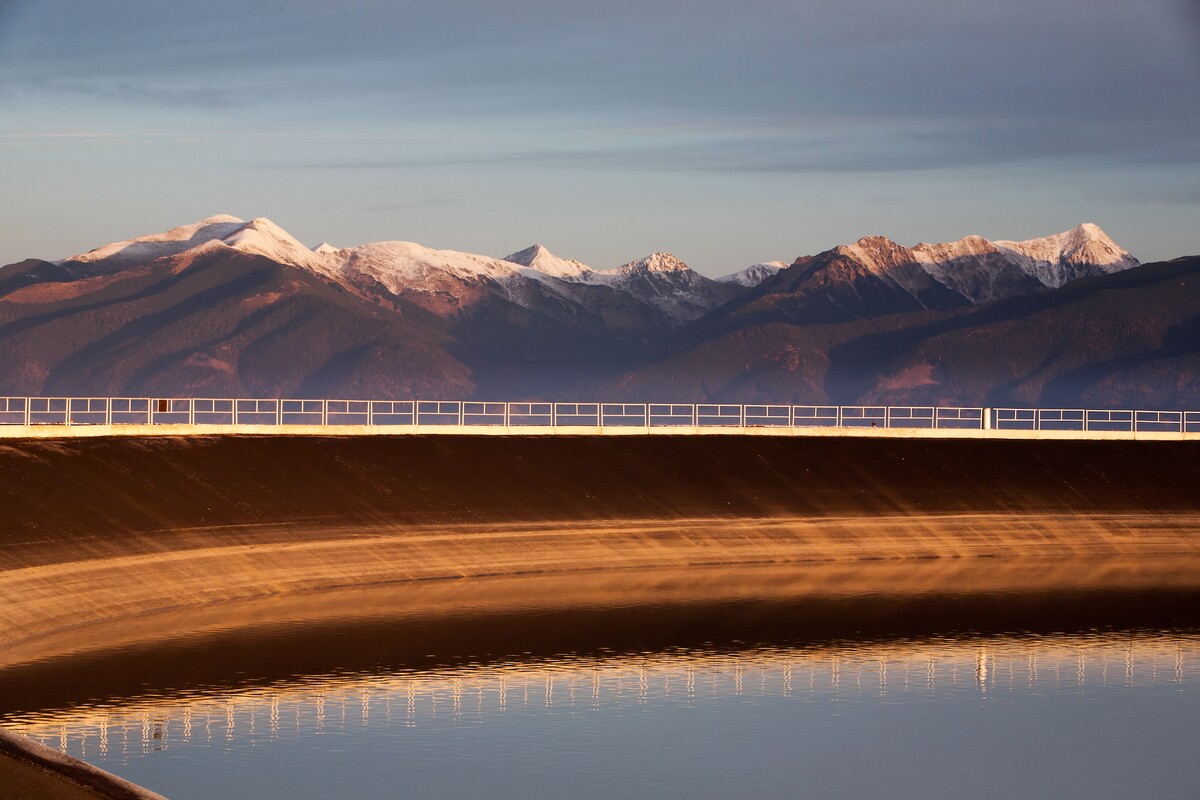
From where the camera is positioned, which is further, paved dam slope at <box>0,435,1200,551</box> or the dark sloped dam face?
→ paved dam slope at <box>0,435,1200,551</box>

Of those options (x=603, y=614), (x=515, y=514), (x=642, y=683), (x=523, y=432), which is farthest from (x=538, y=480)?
(x=642, y=683)

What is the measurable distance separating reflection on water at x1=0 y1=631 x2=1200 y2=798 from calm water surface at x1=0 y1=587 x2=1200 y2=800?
0.10 metres

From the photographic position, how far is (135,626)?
69438 mm

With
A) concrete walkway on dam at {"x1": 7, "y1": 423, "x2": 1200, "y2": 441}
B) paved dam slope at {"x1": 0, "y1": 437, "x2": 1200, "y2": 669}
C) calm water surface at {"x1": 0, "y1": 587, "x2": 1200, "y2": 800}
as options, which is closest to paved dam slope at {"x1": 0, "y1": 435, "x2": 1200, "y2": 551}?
paved dam slope at {"x1": 0, "y1": 437, "x2": 1200, "y2": 669}

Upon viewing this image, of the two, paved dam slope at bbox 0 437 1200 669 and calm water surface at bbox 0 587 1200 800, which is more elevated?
paved dam slope at bbox 0 437 1200 669

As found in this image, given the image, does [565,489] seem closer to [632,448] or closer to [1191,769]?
[632,448]

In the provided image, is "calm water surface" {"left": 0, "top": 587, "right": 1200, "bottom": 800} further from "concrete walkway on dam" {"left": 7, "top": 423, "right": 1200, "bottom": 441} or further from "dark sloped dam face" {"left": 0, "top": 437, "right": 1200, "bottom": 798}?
"concrete walkway on dam" {"left": 7, "top": 423, "right": 1200, "bottom": 441}

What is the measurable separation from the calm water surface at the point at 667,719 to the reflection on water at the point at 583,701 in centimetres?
10

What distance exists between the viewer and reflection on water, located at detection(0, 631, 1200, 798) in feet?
164

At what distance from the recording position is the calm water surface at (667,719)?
4812 cm

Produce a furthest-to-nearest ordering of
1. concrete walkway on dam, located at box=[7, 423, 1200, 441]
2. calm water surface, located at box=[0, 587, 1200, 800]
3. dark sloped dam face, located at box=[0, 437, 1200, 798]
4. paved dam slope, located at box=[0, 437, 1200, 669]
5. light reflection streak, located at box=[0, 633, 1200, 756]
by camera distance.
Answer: concrete walkway on dam, located at box=[7, 423, 1200, 441]
paved dam slope, located at box=[0, 437, 1200, 669]
light reflection streak, located at box=[0, 633, 1200, 756]
dark sloped dam face, located at box=[0, 437, 1200, 798]
calm water surface, located at box=[0, 587, 1200, 800]

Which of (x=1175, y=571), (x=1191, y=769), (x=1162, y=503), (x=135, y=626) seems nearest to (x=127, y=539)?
(x=135, y=626)

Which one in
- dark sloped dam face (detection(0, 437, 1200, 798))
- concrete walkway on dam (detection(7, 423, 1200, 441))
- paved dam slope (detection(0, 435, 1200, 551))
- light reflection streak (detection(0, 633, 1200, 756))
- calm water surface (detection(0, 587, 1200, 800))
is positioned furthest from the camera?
concrete walkway on dam (detection(7, 423, 1200, 441))

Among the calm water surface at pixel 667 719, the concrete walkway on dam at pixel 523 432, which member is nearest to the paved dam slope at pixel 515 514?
the concrete walkway on dam at pixel 523 432
